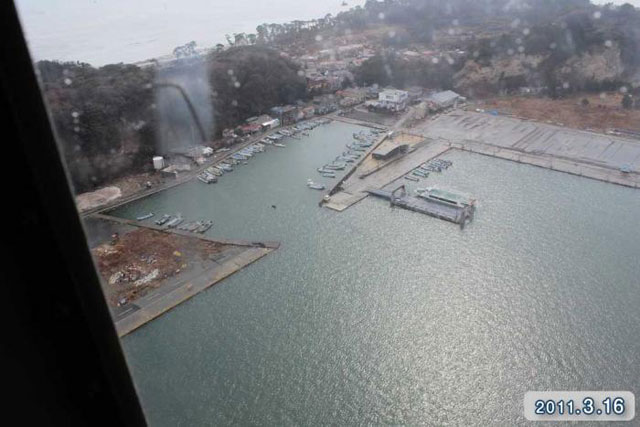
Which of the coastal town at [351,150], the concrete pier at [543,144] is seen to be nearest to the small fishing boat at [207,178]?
the coastal town at [351,150]

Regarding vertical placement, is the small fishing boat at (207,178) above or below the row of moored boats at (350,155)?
above

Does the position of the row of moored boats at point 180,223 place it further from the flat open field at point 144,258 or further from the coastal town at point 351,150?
the flat open field at point 144,258

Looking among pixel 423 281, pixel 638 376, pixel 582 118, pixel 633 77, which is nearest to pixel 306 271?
pixel 423 281

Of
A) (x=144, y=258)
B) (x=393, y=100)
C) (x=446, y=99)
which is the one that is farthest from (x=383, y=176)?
(x=446, y=99)

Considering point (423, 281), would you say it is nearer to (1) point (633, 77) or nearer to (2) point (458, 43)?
(1) point (633, 77)

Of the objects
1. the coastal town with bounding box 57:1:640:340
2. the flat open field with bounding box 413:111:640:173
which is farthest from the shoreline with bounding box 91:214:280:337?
the flat open field with bounding box 413:111:640:173

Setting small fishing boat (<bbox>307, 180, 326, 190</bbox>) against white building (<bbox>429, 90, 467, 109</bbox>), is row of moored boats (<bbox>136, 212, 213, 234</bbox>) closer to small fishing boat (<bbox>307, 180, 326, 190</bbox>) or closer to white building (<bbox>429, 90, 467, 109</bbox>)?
small fishing boat (<bbox>307, 180, 326, 190</bbox>)

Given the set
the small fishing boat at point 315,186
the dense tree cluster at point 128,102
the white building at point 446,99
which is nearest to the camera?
the small fishing boat at point 315,186
